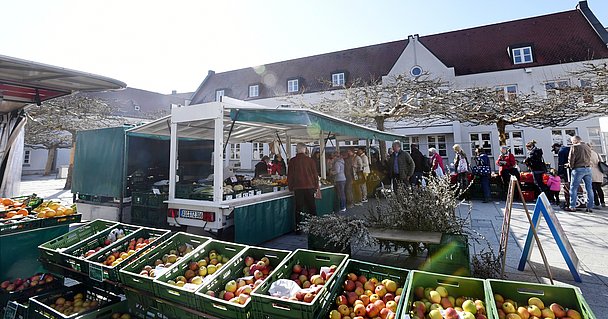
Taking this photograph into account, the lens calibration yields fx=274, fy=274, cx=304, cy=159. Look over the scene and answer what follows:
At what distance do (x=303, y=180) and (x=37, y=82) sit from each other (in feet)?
15.4

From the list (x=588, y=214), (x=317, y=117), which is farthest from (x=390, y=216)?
(x=588, y=214)

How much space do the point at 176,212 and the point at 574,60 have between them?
25.2 m

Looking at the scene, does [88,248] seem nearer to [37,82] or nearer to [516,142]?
[37,82]

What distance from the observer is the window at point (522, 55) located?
1997 centimetres

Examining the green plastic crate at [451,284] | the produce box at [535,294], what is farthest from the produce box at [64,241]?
the produce box at [535,294]

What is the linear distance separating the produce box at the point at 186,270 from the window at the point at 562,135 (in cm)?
2413

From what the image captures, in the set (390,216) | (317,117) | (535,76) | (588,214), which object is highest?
(535,76)

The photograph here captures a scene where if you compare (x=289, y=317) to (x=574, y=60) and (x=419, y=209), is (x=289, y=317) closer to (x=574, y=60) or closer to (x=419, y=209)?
(x=419, y=209)

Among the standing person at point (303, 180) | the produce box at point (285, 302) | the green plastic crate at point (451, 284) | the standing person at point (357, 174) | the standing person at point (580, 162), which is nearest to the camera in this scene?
the produce box at point (285, 302)

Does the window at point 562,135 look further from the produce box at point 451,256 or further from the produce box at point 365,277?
the produce box at point 365,277

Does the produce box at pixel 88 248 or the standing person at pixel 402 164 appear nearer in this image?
the produce box at pixel 88 248

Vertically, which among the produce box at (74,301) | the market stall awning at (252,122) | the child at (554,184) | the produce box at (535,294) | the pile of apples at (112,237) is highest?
the market stall awning at (252,122)

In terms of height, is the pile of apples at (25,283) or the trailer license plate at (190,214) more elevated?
the trailer license plate at (190,214)

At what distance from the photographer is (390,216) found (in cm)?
407
